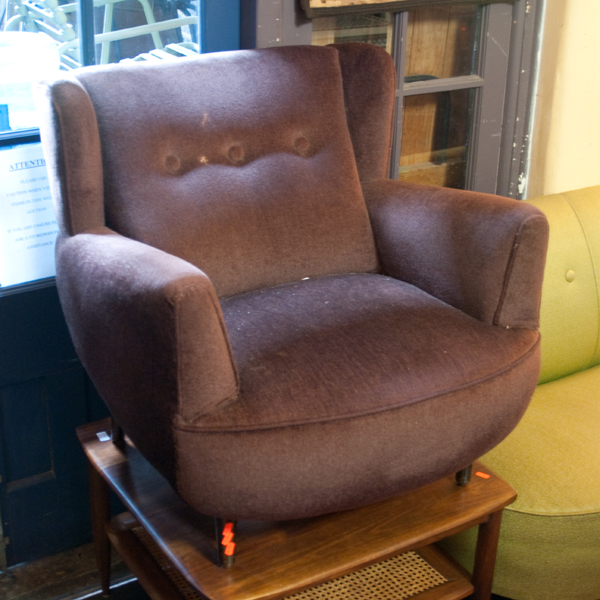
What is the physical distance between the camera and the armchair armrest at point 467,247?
112 centimetres

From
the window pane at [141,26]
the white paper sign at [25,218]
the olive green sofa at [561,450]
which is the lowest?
the olive green sofa at [561,450]

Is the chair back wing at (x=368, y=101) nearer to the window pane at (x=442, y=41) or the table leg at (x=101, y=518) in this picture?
the window pane at (x=442, y=41)

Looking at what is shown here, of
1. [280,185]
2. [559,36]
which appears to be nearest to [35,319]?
[280,185]

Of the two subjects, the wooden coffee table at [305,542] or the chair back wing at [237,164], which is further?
the chair back wing at [237,164]

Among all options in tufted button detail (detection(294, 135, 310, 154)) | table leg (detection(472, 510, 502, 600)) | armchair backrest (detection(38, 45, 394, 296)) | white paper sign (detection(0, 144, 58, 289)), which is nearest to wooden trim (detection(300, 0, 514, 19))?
armchair backrest (detection(38, 45, 394, 296))

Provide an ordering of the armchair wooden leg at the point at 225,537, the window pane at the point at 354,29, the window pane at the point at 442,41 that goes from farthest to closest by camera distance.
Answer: the window pane at the point at 442,41 → the window pane at the point at 354,29 → the armchair wooden leg at the point at 225,537

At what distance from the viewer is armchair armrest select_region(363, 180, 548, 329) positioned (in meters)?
1.12

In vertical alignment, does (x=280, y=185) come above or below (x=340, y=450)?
above

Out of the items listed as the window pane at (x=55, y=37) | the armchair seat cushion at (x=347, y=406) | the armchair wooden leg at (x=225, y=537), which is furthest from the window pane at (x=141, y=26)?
the armchair wooden leg at (x=225, y=537)

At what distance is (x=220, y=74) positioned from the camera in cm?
130

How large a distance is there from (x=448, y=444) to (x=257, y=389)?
28 centimetres

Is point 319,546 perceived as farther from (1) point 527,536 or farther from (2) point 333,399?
(1) point 527,536

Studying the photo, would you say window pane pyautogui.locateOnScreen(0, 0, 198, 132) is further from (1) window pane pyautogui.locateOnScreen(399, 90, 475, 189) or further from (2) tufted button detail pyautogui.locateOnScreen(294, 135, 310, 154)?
(1) window pane pyautogui.locateOnScreen(399, 90, 475, 189)

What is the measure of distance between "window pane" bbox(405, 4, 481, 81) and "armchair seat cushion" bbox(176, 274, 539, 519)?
0.87m
